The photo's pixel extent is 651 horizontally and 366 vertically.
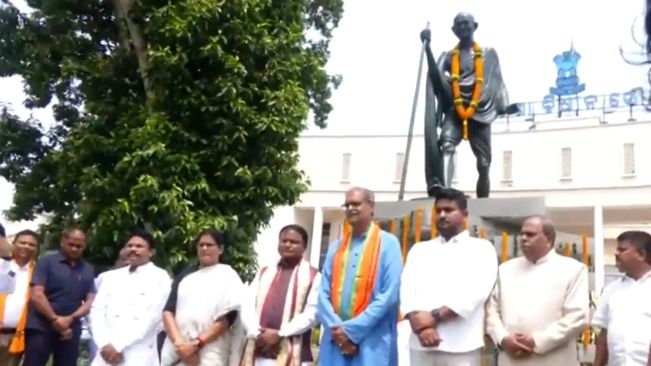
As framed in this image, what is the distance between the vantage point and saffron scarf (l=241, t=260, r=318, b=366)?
482cm

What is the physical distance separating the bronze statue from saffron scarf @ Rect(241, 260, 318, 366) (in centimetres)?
292

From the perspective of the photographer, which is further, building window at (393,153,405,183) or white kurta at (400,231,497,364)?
building window at (393,153,405,183)

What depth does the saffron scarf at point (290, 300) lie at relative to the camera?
4820 millimetres

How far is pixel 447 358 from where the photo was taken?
4238 mm

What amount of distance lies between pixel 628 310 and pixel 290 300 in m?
2.00

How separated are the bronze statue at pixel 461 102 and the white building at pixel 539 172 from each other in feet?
48.5

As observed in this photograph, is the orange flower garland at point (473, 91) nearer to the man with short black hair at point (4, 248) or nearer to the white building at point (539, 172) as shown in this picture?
the man with short black hair at point (4, 248)

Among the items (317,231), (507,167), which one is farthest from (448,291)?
(317,231)

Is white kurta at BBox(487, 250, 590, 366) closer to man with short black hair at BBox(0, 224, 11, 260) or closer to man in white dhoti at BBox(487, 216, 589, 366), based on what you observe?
man in white dhoti at BBox(487, 216, 589, 366)

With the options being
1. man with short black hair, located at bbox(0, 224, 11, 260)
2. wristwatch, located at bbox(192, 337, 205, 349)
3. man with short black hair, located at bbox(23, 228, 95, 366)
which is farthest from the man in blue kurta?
man with short black hair, located at bbox(0, 224, 11, 260)

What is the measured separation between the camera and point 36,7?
34.8 feet

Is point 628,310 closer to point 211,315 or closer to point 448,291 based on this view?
point 448,291

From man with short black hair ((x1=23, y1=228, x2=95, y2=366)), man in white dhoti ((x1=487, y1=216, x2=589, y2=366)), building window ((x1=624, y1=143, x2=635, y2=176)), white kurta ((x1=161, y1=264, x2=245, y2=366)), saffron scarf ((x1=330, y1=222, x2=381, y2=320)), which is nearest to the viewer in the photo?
man in white dhoti ((x1=487, y1=216, x2=589, y2=366))

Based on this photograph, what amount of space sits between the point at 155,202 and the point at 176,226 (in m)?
0.36
